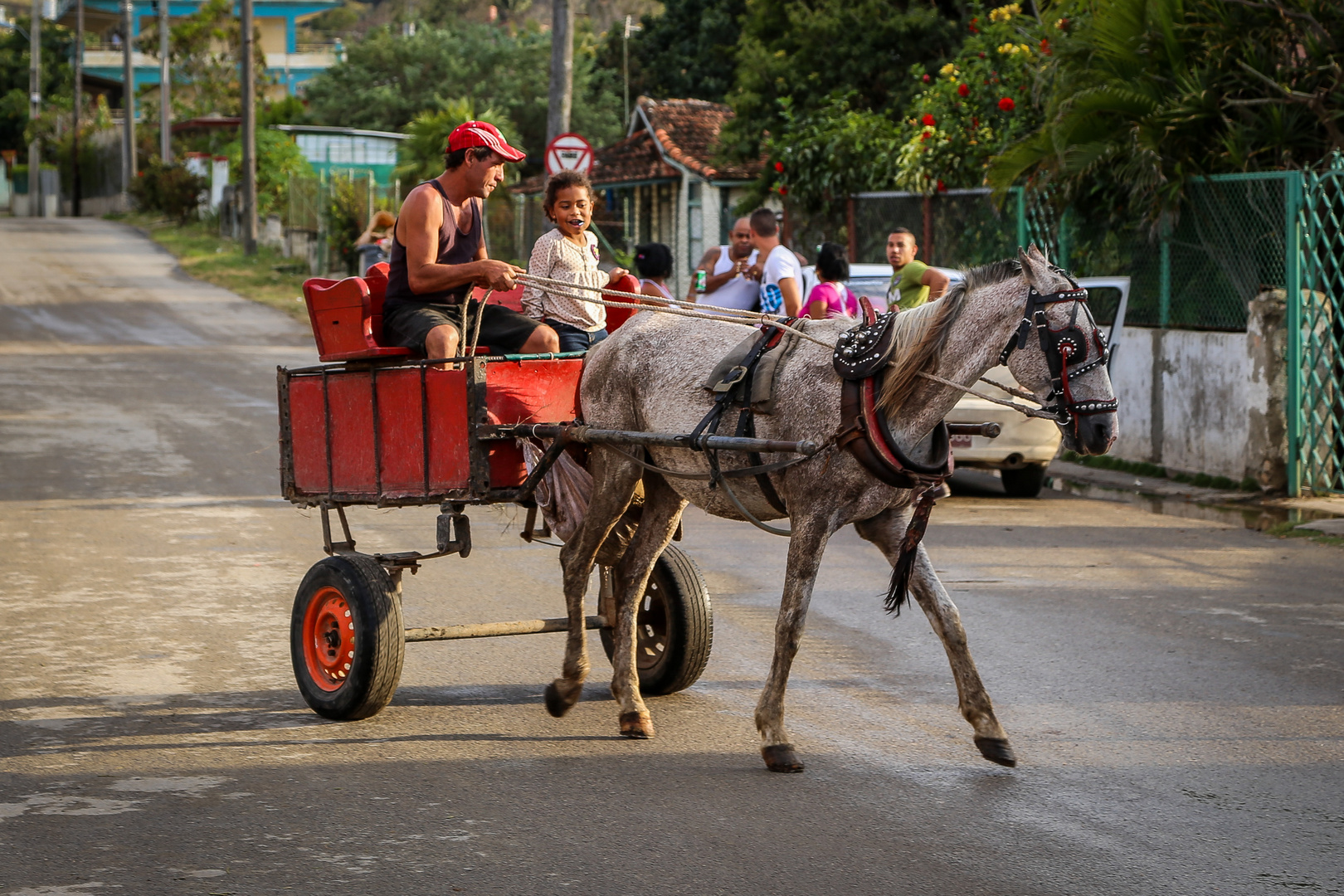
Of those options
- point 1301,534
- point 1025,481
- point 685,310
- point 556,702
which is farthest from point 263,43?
point 556,702

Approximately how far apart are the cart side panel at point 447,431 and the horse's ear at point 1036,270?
223 centimetres

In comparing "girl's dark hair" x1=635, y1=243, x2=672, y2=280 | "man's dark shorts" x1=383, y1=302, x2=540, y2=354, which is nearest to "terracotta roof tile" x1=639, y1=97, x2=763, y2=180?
"girl's dark hair" x1=635, y1=243, x2=672, y2=280

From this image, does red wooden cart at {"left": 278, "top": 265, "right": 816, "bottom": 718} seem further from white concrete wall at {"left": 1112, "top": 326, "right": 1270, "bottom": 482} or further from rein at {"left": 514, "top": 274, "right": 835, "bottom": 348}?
white concrete wall at {"left": 1112, "top": 326, "right": 1270, "bottom": 482}

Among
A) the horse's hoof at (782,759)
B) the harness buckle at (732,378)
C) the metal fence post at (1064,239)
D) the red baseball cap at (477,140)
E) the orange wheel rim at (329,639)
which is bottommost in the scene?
the horse's hoof at (782,759)

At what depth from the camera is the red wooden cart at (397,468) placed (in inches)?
246

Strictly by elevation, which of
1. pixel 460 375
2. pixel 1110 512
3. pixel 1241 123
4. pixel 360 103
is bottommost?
pixel 1110 512

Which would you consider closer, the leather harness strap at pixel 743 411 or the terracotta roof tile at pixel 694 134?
the leather harness strap at pixel 743 411

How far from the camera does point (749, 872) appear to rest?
459 centimetres

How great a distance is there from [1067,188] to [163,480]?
8.31 m

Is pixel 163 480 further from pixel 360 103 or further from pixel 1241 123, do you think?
pixel 360 103

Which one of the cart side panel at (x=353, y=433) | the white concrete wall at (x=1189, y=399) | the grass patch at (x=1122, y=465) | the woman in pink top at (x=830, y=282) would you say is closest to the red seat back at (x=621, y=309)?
the cart side panel at (x=353, y=433)

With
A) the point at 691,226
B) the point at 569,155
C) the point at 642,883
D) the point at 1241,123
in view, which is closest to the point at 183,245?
the point at 691,226

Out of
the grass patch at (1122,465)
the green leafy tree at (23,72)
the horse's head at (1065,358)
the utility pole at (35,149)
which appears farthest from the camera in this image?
the green leafy tree at (23,72)

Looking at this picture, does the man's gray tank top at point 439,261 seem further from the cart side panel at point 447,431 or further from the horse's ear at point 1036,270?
the horse's ear at point 1036,270
